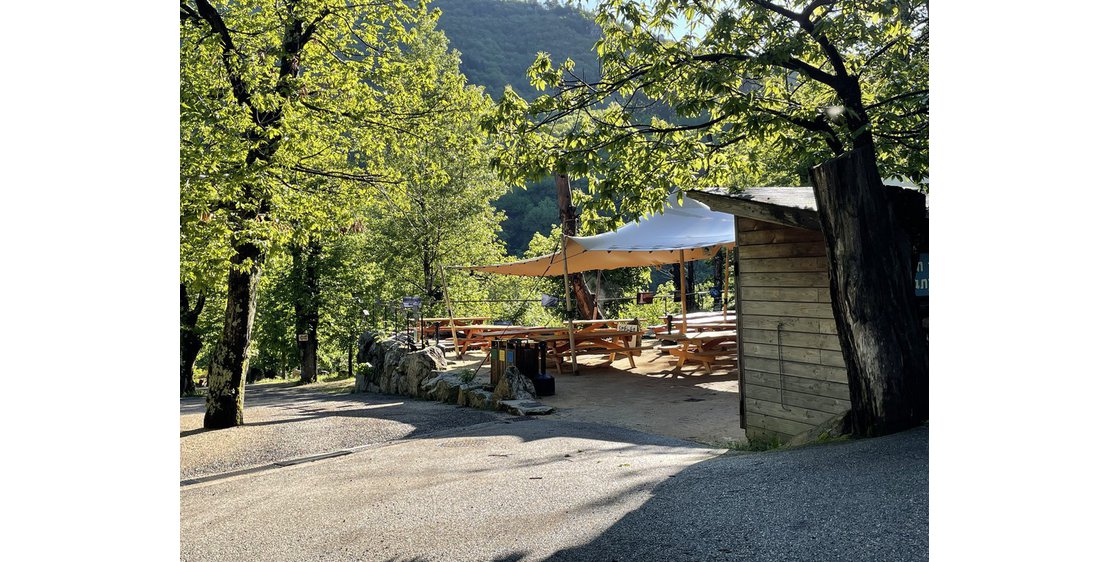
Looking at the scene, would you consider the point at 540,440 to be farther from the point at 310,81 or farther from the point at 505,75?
the point at 505,75

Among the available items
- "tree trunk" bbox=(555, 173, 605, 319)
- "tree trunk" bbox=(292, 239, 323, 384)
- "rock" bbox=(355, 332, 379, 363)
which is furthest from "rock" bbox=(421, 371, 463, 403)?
"tree trunk" bbox=(292, 239, 323, 384)

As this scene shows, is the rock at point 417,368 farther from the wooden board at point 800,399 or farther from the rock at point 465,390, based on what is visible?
the wooden board at point 800,399

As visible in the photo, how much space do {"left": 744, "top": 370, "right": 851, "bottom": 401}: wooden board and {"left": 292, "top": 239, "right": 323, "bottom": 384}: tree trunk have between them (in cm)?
1371

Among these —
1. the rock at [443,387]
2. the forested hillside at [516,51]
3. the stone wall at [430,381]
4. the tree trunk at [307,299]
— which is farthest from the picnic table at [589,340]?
the forested hillside at [516,51]

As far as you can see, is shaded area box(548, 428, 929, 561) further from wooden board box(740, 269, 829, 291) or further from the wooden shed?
wooden board box(740, 269, 829, 291)

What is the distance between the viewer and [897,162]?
18.6 feet

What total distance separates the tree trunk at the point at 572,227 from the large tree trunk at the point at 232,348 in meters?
7.48

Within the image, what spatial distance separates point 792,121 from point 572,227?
10.4m

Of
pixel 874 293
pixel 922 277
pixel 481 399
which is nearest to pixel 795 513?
pixel 874 293

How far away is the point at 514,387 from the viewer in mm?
8570

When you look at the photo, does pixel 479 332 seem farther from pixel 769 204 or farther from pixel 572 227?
pixel 769 204

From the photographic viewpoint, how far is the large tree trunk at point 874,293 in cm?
427
